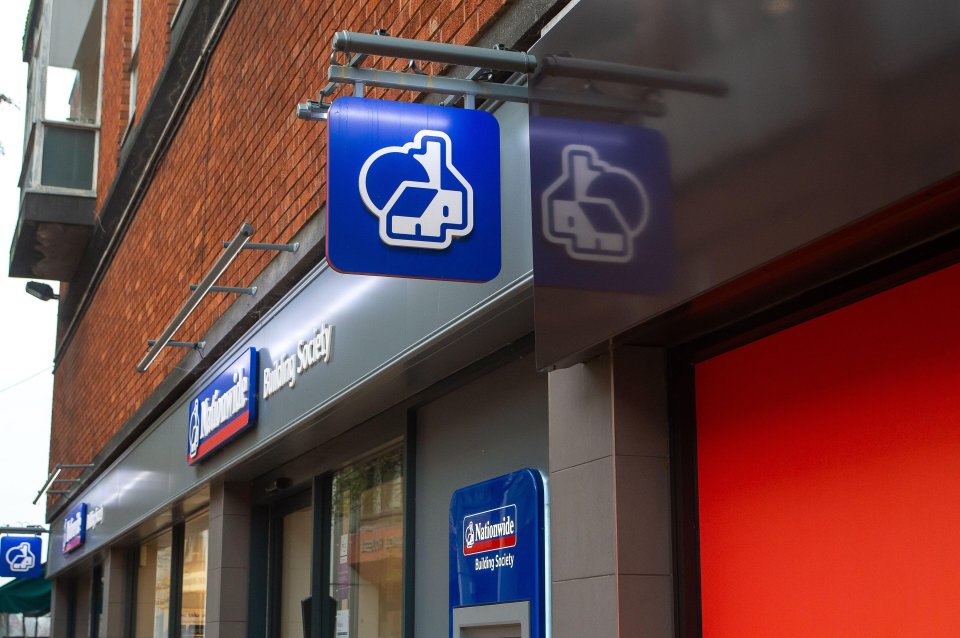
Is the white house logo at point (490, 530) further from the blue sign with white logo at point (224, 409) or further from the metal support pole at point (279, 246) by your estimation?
the blue sign with white logo at point (224, 409)

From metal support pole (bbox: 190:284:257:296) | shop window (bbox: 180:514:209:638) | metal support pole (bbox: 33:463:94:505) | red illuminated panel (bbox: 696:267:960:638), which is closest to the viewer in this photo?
red illuminated panel (bbox: 696:267:960:638)

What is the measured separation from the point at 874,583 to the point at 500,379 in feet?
8.65

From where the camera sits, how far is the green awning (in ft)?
66.7

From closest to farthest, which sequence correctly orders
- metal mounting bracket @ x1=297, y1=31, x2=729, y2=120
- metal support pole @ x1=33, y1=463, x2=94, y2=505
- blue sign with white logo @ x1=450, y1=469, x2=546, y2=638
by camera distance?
metal mounting bracket @ x1=297, y1=31, x2=729, y2=120 < blue sign with white logo @ x1=450, y1=469, x2=546, y2=638 < metal support pole @ x1=33, y1=463, x2=94, y2=505

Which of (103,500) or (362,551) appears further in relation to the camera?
(103,500)

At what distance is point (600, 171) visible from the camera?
148 inches

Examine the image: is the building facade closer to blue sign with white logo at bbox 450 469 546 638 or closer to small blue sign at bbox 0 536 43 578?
blue sign with white logo at bbox 450 469 546 638

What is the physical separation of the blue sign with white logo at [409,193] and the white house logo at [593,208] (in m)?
0.44

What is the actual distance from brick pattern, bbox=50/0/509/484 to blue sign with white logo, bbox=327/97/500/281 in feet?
2.24

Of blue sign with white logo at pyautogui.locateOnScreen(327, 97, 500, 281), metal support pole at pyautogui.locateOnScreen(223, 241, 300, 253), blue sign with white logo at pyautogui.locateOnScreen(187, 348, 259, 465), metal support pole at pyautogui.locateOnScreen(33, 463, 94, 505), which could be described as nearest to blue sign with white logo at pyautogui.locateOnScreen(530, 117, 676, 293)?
blue sign with white logo at pyautogui.locateOnScreen(327, 97, 500, 281)

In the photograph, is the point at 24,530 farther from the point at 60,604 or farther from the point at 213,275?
the point at 213,275

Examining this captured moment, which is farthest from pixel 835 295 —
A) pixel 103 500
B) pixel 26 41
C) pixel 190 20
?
pixel 26 41

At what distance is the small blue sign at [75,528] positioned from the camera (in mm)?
15031

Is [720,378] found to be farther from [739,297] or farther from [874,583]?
[874,583]
